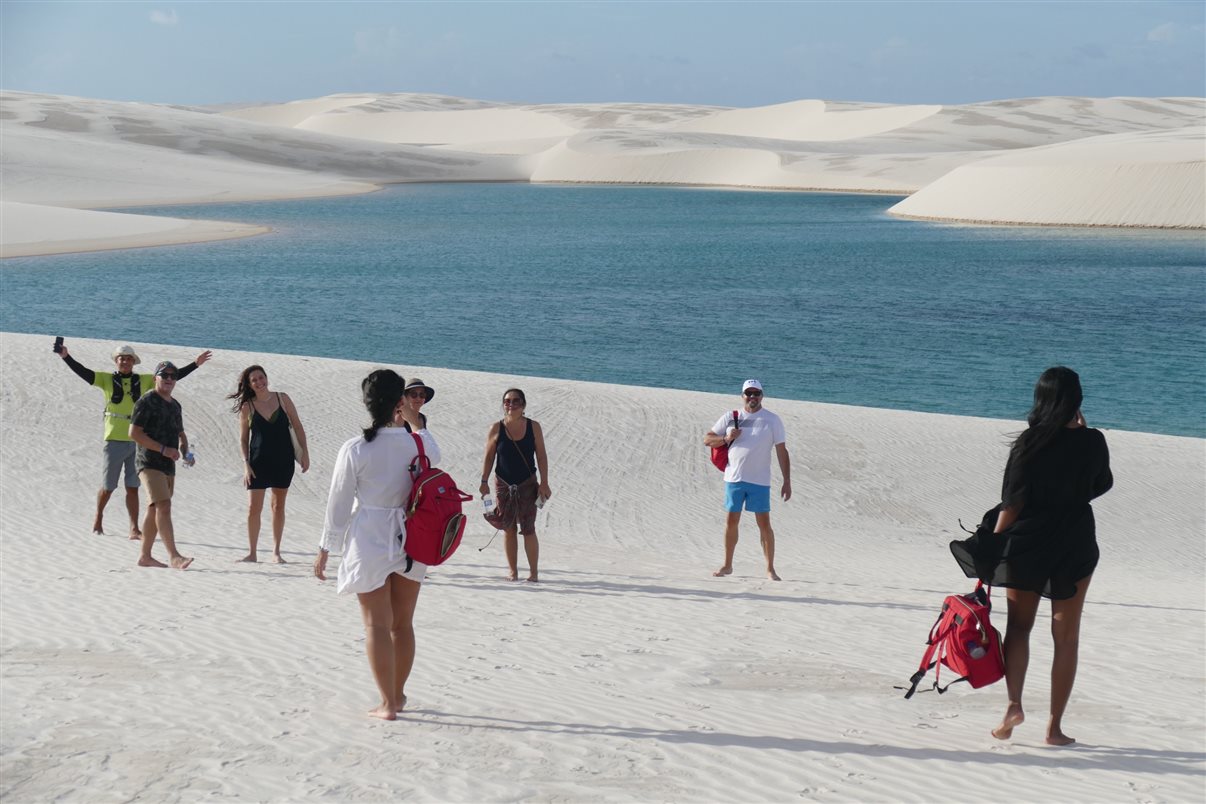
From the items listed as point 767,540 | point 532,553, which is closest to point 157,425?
point 532,553

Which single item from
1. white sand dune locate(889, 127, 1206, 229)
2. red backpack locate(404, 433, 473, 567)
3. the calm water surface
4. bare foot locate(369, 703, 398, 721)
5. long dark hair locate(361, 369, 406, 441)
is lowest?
bare foot locate(369, 703, 398, 721)

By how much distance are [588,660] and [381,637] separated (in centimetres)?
163

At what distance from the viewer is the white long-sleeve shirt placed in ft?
17.0

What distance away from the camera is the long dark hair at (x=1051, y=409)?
5.03 metres

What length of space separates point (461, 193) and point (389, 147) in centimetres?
2479

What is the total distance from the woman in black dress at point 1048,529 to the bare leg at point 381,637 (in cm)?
230

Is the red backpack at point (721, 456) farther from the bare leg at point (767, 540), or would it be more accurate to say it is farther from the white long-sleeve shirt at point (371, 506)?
the white long-sleeve shirt at point (371, 506)

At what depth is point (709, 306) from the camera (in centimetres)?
3606

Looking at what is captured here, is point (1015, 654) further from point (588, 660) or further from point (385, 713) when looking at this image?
point (385, 713)

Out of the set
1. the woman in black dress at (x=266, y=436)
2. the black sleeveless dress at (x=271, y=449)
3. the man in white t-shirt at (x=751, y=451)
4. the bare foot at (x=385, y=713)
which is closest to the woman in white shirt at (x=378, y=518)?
the bare foot at (x=385, y=713)

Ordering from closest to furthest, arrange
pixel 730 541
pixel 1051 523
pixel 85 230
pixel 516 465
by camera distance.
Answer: pixel 1051 523 → pixel 516 465 → pixel 730 541 → pixel 85 230

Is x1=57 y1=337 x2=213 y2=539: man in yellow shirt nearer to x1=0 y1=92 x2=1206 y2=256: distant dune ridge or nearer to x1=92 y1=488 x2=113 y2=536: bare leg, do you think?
x1=92 y1=488 x2=113 y2=536: bare leg

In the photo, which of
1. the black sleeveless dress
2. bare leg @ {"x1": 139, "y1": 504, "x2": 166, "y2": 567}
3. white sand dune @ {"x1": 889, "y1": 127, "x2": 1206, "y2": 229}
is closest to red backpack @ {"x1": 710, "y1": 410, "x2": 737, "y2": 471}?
the black sleeveless dress

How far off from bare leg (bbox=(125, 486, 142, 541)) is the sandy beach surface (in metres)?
0.18
